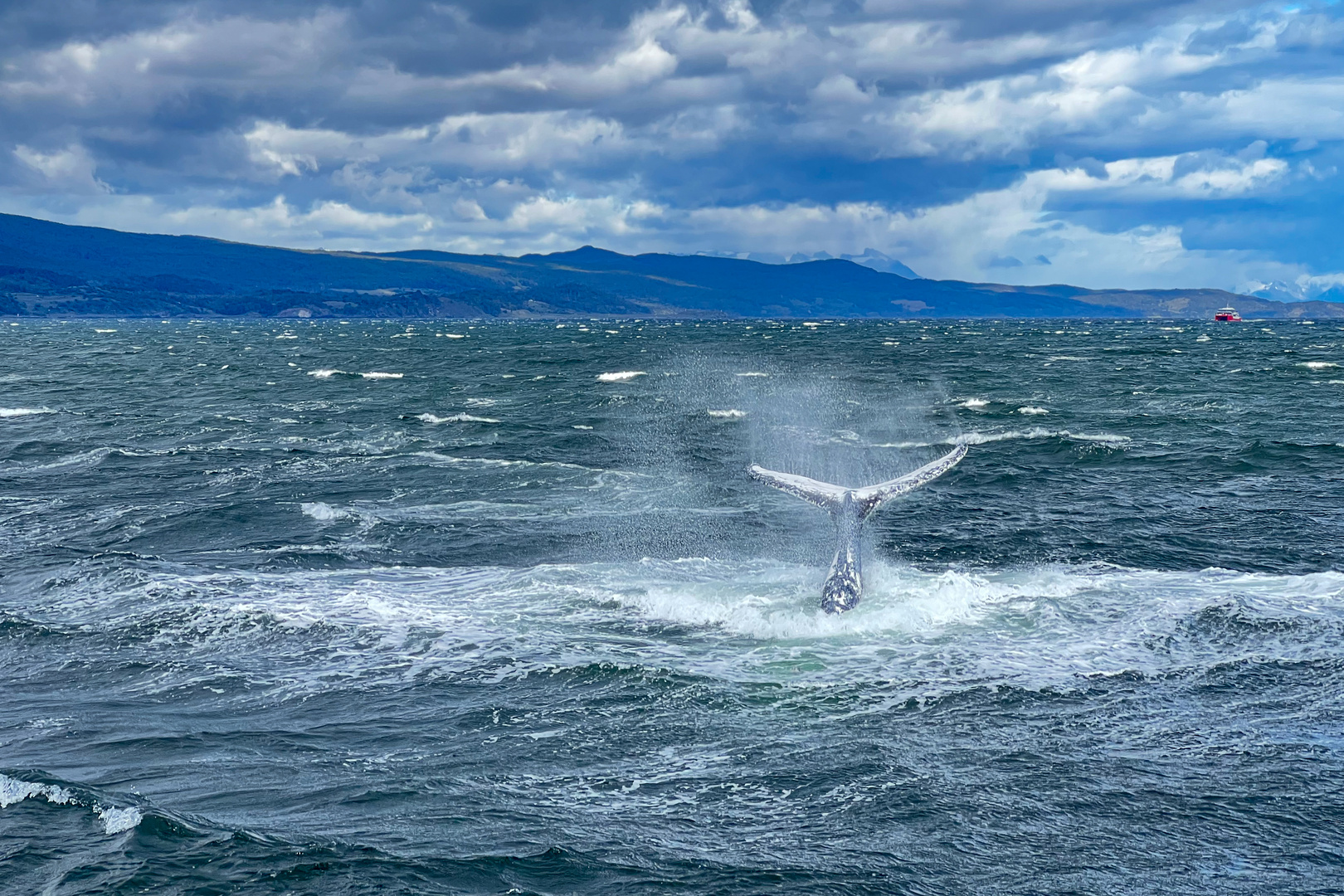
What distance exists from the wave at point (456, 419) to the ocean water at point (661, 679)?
15.0 meters

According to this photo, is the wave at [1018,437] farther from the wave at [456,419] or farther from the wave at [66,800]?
the wave at [66,800]

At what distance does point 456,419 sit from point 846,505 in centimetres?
4286

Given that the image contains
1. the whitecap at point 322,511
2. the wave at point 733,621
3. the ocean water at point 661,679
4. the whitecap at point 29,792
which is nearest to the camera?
the ocean water at point 661,679

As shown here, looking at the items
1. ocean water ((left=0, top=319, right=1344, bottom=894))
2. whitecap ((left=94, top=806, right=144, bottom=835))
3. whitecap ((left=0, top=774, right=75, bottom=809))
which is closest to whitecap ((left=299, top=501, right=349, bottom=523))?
ocean water ((left=0, top=319, right=1344, bottom=894))

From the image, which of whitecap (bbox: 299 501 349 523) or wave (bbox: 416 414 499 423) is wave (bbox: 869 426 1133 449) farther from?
whitecap (bbox: 299 501 349 523)

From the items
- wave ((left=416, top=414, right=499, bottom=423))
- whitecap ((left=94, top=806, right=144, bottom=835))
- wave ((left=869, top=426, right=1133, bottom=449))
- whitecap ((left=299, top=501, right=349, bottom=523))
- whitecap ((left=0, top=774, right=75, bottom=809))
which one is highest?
wave ((left=869, top=426, right=1133, bottom=449))

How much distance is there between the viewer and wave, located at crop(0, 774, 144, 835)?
12.8m

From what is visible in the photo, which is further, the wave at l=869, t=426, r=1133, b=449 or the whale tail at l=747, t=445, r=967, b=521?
the wave at l=869, t=426, r=1133, b=449

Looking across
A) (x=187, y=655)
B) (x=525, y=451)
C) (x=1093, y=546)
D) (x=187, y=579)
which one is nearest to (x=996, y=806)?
(x=187, y=655)

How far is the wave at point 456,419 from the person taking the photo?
203 feet

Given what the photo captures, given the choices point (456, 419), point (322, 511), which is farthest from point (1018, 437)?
point (322, 511)

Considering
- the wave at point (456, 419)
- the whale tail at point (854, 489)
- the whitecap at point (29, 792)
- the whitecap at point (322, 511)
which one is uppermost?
the whale tail at point (854, 489)

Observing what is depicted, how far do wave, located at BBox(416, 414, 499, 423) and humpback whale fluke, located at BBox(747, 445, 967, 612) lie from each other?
39.6m

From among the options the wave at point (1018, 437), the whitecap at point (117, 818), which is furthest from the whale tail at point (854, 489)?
the wave at point (1018, 437)
